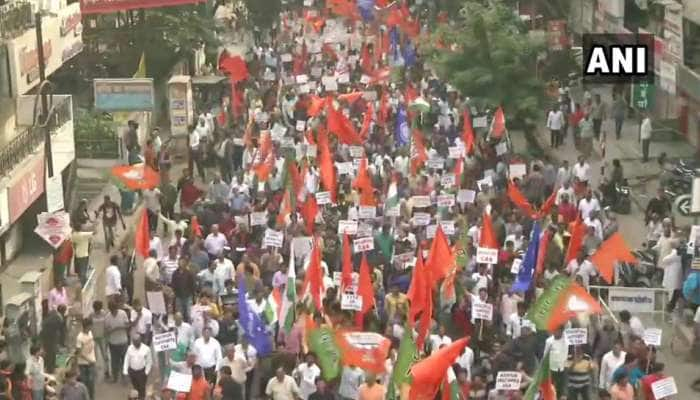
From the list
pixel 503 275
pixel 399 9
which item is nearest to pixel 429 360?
pixel 503 275

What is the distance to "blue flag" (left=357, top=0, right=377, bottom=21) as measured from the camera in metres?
57.1

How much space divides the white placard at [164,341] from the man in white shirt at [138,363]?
32 centimetres

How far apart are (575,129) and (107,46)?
1447 cm

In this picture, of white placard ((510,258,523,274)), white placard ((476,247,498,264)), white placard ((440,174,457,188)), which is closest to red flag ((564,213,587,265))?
white placard ((510,258,523,274))

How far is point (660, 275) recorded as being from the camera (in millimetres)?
23156

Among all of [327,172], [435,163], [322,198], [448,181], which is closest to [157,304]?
[322,198]

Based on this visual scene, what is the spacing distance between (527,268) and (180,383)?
5513mm

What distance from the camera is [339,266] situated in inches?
878

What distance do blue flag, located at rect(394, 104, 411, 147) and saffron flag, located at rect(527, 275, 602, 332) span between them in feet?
43.0

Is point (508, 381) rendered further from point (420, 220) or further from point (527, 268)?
point (420, 220)

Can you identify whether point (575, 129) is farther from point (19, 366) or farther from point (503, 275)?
point (19, 366)

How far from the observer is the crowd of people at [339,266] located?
58.7 ft

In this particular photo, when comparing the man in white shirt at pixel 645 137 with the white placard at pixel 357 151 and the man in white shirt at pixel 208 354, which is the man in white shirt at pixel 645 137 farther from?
the man in white shirt at pixel 208 354

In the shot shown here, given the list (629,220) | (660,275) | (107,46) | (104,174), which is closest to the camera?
(660,275)
